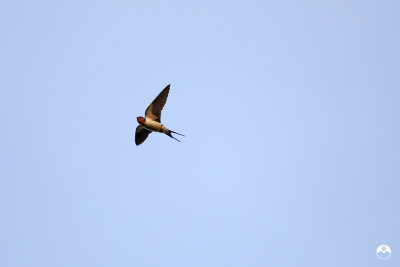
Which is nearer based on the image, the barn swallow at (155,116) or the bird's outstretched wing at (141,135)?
the barn swallow at (155,116)

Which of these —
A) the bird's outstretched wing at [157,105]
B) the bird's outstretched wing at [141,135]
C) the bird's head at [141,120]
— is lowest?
the bird's head at [141,120]

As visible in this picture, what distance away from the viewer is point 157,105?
3644 centimetres

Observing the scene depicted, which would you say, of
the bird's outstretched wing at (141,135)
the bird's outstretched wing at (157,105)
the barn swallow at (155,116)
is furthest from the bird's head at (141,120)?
the bird's outstretched wing at (141,135)

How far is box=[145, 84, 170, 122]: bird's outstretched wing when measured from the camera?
36344mm

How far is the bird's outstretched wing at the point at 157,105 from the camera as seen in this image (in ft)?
119

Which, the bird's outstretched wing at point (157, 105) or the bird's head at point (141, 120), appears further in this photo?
the bird's outstretched wing at point (157, 105)

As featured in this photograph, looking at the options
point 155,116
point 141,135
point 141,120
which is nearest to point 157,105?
point 155,116

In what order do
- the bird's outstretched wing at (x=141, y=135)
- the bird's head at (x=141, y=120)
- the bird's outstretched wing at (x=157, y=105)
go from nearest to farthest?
the bird's head at (x=141, y=120), the bird's outstretched wing at (x=157, y=105), the bird's outstretched wing at (x=141, y=135)

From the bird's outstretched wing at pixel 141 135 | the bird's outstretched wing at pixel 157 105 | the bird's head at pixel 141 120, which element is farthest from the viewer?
the bird's outstretched wing at pixel 141 135

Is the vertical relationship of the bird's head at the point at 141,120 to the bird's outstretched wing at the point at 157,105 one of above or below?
below

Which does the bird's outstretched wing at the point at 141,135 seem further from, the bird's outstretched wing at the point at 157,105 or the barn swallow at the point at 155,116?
the bird's outstretched wing at the point at 157,105

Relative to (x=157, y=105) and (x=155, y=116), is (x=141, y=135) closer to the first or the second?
(x=155, y=116)

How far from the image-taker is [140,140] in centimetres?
3859

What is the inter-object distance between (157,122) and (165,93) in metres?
1.66
